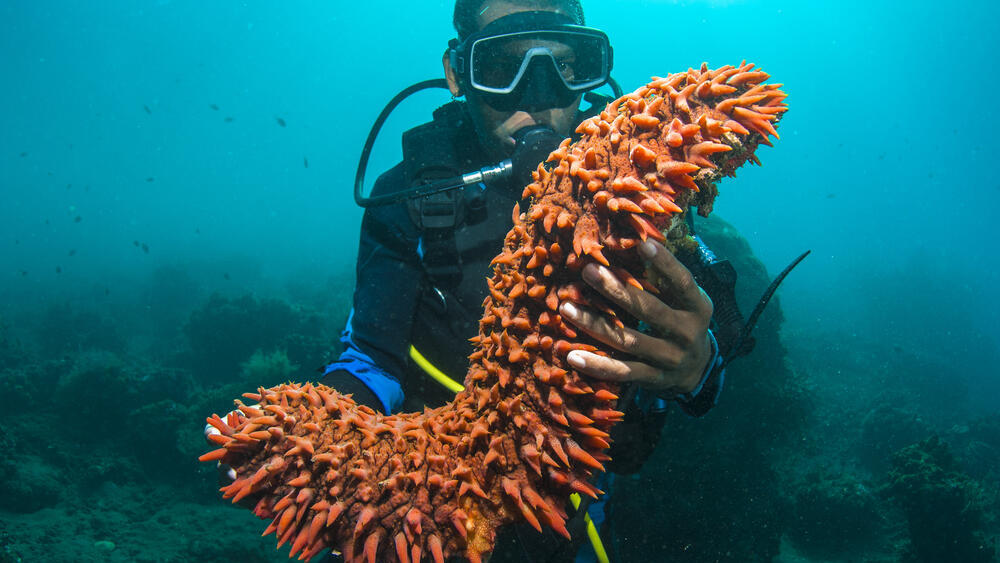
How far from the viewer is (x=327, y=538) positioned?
3.94ft

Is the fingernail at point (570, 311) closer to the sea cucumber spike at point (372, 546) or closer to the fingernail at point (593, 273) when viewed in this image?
the fingernail at point (593, 273)

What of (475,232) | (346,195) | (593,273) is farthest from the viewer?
(346,195)

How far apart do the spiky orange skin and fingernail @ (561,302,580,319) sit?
0.09 ft

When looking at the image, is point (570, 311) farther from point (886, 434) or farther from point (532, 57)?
point (886, 434)

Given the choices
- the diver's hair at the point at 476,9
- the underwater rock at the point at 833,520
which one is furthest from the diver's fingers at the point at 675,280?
the underwater rock at the point at 833,520

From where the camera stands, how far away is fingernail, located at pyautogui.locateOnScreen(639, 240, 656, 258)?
3.79ft

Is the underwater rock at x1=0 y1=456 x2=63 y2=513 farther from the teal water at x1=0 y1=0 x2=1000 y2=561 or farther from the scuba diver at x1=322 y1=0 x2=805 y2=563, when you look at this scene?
the scuba diver at x1=322 y1=0 x2=805 y2=563

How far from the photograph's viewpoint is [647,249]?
1.16m

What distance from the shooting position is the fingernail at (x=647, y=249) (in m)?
1.15

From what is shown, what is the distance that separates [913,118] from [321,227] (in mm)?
97057

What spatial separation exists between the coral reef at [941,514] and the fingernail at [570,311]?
759 cm

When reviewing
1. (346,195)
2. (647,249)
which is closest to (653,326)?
(647,249)

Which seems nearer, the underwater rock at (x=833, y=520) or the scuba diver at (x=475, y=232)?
the scuba diver at (x=475, y=232)

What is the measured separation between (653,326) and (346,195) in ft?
306
